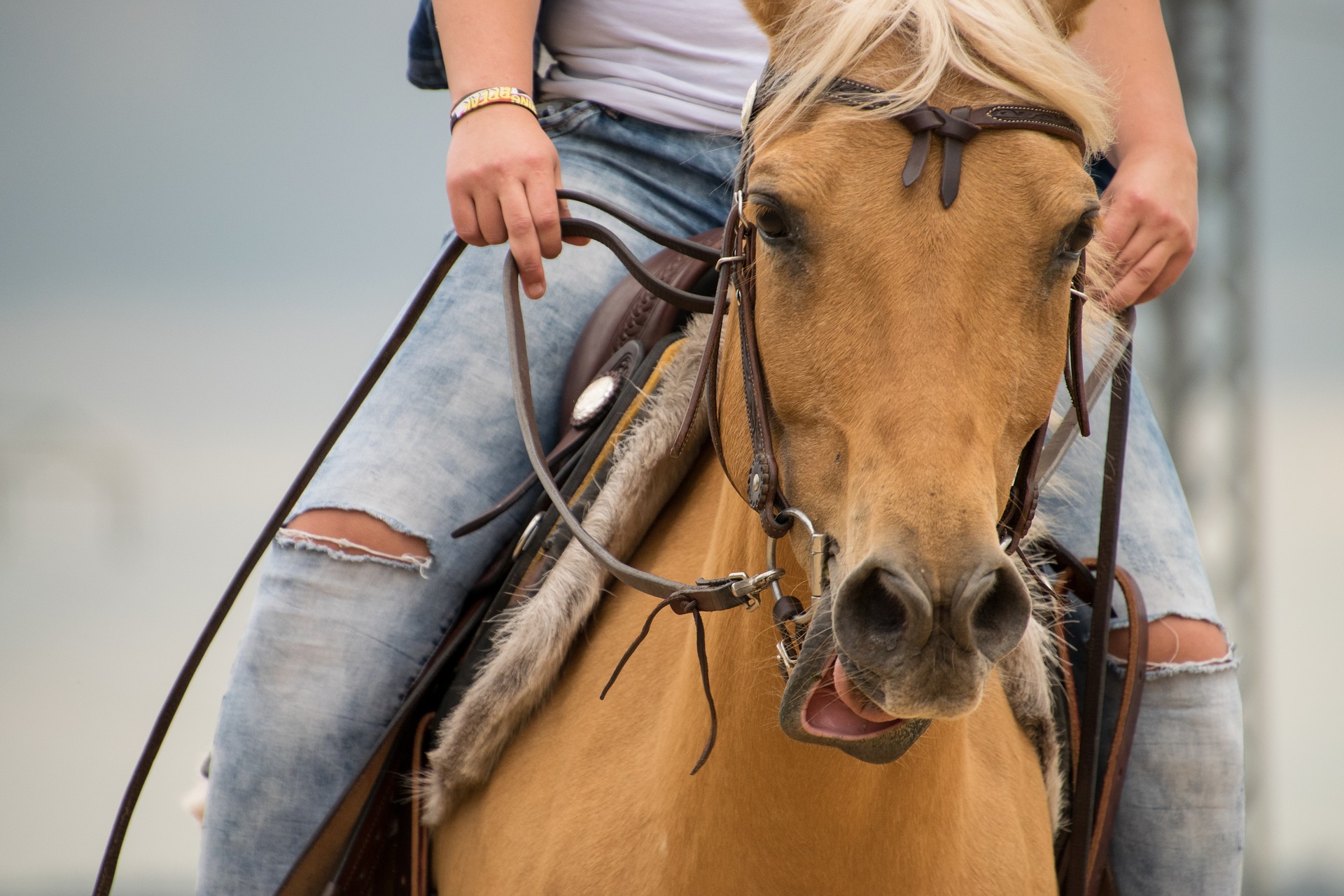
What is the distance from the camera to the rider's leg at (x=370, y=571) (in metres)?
2.11

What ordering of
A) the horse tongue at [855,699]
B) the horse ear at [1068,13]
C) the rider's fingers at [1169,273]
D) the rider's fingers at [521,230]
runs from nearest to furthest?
the horse tongue at [855,699], the horse ear at [1068,13], the rider's fingers at [521,230], the rider's fingers at [1169,273]

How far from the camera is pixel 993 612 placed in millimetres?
1207

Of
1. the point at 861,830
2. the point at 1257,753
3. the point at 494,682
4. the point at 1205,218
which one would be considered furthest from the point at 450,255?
the point at 1257,753

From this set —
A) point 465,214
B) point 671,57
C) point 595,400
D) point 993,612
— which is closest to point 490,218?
point 465,214

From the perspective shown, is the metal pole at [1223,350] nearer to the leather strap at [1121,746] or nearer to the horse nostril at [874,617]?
the leather strap at [1121,746]

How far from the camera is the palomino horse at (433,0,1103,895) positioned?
122 centimetres

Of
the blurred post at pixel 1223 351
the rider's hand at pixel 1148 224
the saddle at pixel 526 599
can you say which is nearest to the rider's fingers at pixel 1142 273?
the rider's hand at pixel 1148 224

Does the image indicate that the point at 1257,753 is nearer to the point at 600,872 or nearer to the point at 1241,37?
the point at 1241,37

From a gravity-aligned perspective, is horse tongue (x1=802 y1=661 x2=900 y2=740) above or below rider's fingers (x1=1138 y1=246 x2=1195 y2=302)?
below

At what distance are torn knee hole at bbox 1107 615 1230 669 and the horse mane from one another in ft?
3.29

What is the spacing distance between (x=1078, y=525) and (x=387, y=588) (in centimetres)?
129

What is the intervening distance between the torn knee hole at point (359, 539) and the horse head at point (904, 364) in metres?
0.86

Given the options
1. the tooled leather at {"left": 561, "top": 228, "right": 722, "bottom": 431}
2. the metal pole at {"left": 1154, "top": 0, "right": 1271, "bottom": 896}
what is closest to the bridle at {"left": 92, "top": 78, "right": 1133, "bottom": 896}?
the tooled leather at {"left": 561, "top": 228, "right": 722, "bottom": 431}

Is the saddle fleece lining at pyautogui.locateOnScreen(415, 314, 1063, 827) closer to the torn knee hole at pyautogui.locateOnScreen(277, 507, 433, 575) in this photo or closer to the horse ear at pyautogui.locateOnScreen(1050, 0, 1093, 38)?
the torn knee hole at pyautogui.locateOnScreen(277, 507, 433, 575)
